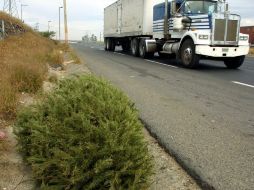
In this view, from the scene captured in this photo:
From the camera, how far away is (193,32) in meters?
15.9

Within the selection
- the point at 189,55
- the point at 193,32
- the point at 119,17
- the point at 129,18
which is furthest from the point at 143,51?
the point at 119,17

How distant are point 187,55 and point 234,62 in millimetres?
2438

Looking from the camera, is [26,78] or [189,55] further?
[189,55]

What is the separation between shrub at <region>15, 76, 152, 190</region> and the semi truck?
12.2 metres

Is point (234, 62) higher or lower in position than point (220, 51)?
lower

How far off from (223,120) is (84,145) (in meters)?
3.62

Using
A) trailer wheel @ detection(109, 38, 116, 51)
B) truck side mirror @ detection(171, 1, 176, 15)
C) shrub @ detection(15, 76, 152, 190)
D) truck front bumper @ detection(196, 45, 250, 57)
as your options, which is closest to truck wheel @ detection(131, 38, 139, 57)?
truck side mirror @ detection(171, 1, 176, 15)

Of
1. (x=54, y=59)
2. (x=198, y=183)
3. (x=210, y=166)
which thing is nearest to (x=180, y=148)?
(x=210, y=166)

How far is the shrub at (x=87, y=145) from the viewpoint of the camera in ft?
10.8

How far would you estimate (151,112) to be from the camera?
7047 millimetres

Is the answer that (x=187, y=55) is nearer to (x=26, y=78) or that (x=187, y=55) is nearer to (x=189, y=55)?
(x=189, y=55)

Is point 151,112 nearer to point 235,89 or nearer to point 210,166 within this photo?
point 210,166

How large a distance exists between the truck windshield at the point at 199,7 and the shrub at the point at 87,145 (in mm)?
13980

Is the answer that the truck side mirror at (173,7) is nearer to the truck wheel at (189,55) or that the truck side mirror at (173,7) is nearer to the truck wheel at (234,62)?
the truck wheel at (189,55)
